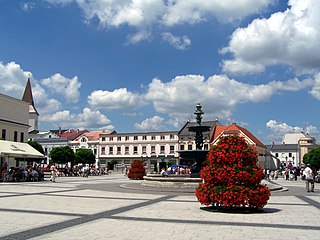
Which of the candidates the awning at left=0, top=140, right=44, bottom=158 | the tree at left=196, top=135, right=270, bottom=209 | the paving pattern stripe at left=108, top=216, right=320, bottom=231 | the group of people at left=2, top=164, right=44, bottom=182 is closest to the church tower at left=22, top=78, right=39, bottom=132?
the awning at left=0, top=140, right=44, bottom=158

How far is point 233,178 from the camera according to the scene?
455 inches

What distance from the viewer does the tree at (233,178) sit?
11406mm

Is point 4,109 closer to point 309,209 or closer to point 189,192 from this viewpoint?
point 189,192

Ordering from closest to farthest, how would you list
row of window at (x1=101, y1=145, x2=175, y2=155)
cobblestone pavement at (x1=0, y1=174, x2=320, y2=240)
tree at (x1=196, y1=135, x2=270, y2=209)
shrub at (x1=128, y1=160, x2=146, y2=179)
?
cobblestone pavement at (x1=0, y1=174, x2=320, y2=240) < tree at (x1=196, y1=135, x2=270, y2=209) < shrub at (x1=128, y1=160, x2=146, y2=179) < row of window at (x1=101, y1=145, x2=175, y2=155)

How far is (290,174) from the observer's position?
4547 centimetres

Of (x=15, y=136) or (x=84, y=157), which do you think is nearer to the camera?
(x=15, y=136)

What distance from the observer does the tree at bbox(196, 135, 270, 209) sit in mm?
11406

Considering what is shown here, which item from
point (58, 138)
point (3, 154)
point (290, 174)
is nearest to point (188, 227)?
point (3, 154)

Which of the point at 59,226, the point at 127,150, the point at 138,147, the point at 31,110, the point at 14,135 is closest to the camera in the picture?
the point at 59,226

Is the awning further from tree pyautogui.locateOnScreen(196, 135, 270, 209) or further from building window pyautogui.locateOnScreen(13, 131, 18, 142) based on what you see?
tree pyautogui.locateOnScreen(196, 135, 270, 209)

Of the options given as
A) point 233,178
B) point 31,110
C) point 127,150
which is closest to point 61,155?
point 127,150

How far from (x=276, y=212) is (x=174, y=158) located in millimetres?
72416

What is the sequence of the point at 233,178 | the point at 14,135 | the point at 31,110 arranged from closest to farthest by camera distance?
the point at 233,178 → the point at 14,135 → the point at 31,110

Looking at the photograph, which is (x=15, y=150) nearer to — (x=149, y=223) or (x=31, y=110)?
(x=149, y=223)
